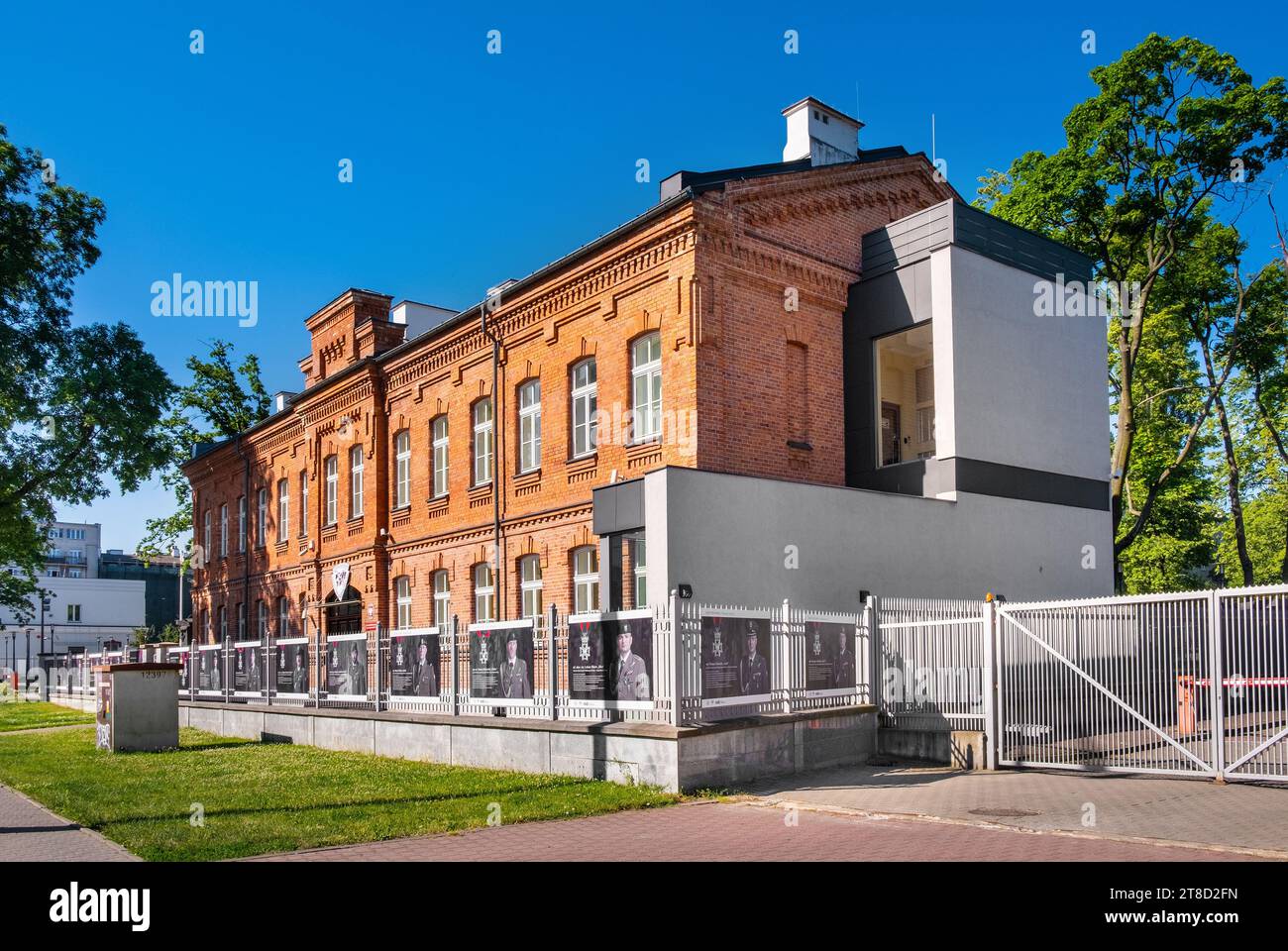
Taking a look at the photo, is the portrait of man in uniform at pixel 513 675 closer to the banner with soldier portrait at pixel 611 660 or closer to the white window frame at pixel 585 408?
the banner with soldier portrait at pixel 611 660

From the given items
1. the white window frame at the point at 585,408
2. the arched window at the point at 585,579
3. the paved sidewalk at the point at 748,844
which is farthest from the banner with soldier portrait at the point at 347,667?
the paved sidewalk at the point at 748,844

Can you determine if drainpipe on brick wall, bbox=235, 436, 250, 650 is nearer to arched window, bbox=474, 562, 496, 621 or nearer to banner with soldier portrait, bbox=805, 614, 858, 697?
arched window, bbox=474, 562, 496, 621

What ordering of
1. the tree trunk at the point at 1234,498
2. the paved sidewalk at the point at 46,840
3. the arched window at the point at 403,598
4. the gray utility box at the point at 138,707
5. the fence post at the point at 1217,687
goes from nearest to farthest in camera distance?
the paved sidewalk at the point at 46,840, the fence post at the point at 1217,687, the gray utility box at the point at 138,707, the arched window at the point at 403,598, the tree trunk at the point at 1234,498

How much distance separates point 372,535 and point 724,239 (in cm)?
1394

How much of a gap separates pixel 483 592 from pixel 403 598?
4.22 m

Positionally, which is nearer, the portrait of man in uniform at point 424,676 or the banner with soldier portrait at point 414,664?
the portrait of man in uniform at point 424,676

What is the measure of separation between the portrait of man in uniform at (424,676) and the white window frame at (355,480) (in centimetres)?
1293

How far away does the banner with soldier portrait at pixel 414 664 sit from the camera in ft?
55.8

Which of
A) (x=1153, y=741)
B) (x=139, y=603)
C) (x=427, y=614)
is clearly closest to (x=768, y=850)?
(x=1153, y=741)

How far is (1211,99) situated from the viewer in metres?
27.9

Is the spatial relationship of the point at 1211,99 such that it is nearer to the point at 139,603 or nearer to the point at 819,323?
the point at 819,323

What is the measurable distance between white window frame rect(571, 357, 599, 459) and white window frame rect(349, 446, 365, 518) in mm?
10353

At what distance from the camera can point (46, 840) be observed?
1003cm

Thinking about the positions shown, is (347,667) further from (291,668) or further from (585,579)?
(585,579)
